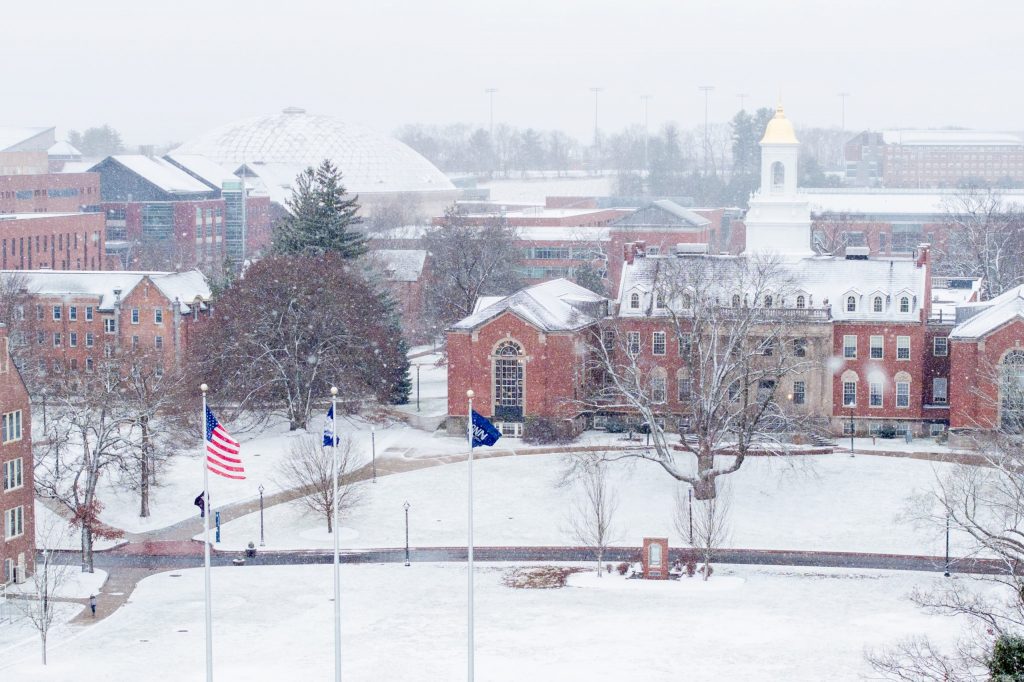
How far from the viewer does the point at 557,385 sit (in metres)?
83.4

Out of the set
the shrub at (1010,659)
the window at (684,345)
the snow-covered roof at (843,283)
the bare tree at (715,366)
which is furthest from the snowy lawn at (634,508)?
the shrub at (1010,659)

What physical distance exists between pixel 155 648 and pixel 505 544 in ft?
56.8

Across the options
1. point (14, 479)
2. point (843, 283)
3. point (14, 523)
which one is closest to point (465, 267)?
point (843, 283)

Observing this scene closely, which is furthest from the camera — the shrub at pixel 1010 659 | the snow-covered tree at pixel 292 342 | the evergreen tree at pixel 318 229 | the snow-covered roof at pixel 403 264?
the snow-covered roof at pixel 403 264

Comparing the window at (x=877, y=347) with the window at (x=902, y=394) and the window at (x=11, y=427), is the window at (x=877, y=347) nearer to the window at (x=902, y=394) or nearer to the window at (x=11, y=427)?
the window at (x=902, y=394)

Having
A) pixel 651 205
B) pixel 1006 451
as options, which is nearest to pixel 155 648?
pixel 1006 451

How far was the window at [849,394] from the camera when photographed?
84188 millimetres

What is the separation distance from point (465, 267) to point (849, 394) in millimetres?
43959

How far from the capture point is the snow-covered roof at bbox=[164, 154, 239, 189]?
174 metres

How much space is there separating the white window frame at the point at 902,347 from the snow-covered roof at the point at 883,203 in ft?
253

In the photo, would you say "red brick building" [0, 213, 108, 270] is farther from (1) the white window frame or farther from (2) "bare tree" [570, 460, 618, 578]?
(2) "bare tree" [570, 460, 618, 578]

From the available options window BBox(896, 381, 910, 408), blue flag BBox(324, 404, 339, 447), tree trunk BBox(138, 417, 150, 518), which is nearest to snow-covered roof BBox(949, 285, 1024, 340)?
window BBox(896, 381, 910, 408)

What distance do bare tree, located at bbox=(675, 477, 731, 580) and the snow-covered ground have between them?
105 cm

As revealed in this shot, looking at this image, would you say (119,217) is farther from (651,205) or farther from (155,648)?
(155,648)
